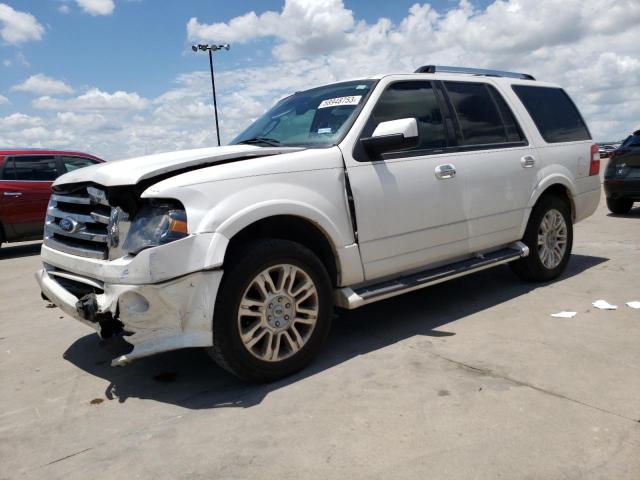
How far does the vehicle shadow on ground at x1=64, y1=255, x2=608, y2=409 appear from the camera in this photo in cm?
332

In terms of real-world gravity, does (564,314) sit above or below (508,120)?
below

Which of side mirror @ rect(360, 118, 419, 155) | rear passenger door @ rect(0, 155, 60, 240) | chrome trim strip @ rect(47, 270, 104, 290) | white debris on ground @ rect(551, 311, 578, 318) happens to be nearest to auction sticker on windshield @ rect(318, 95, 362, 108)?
side mirror @ rect(360, 118, 419, 155)

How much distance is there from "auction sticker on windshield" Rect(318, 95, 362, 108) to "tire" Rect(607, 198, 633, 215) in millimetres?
7520

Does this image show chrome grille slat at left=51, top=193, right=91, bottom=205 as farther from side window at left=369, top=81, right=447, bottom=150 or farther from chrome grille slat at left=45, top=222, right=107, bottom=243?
side window at left=369, top=81, right=447, bottom=150

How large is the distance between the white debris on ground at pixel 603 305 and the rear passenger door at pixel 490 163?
2.74 ft

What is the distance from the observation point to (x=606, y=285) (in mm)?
5234

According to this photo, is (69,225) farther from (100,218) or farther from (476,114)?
(476,114)

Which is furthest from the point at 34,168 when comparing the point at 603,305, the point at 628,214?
the point at 628,214

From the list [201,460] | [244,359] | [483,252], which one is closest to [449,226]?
[483,252]

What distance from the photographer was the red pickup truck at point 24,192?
9.22 meters

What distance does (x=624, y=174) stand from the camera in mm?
9453

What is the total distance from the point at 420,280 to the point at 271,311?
1.28m

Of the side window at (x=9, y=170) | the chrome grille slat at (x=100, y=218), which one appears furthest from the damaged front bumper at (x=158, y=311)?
the side window at (x=9, y=170)

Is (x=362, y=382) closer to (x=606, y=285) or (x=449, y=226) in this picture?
(x=449, y=226)
